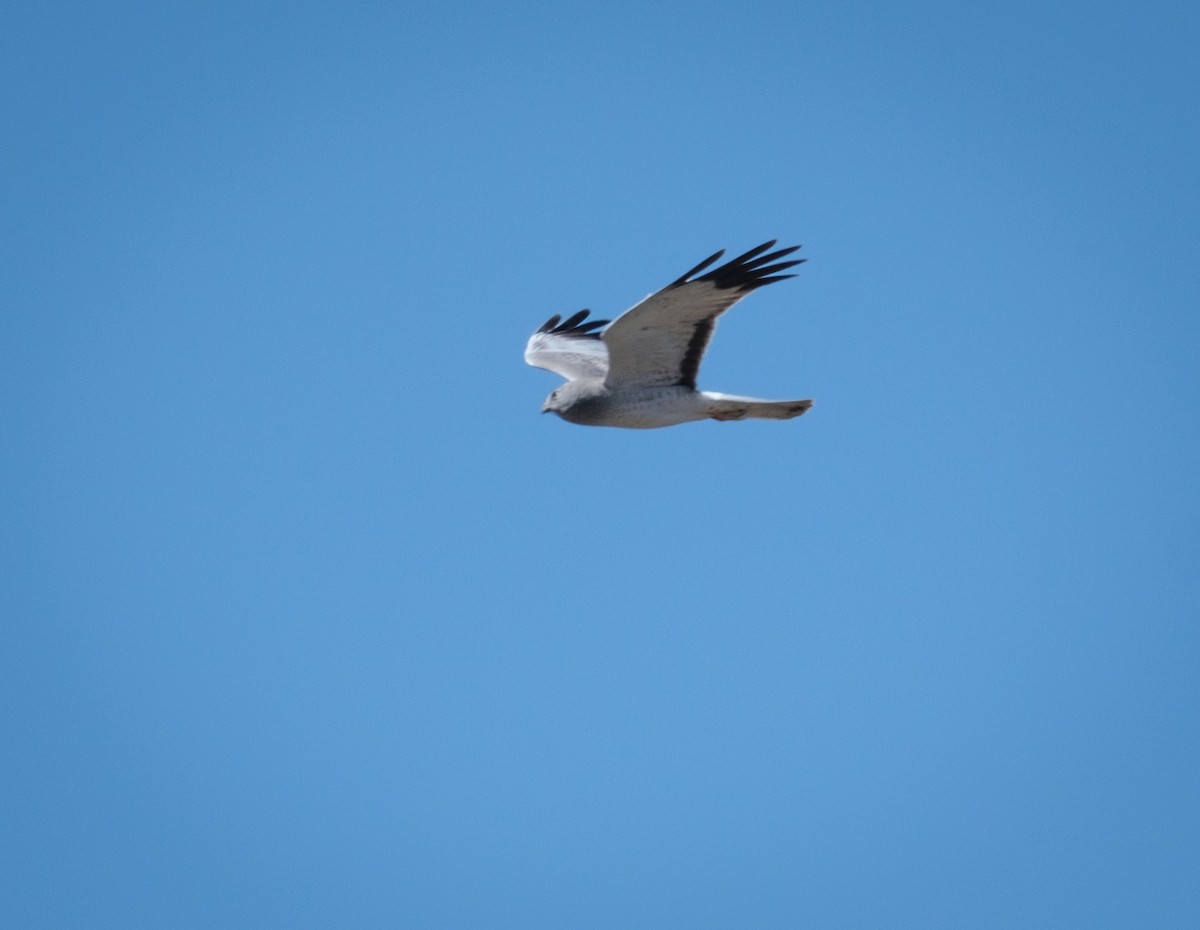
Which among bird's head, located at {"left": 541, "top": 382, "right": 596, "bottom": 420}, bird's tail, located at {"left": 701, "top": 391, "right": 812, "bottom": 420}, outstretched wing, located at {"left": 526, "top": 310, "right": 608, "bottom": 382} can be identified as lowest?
bird's tail, located at {"left": 701, "top": 391, "right": 812, "bottom": 420}

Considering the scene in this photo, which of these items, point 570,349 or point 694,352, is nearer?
point 694,352

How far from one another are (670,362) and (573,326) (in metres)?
4.44

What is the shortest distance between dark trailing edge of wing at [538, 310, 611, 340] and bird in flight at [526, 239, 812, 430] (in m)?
3.17

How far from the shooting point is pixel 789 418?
40.9 ft

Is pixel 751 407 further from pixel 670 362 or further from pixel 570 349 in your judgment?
pixel 570 349

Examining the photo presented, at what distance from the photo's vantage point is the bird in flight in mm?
11625

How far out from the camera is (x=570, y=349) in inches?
616

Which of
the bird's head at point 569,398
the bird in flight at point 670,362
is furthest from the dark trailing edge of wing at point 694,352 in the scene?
the bird's head at point 569,398

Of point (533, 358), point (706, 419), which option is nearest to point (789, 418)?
point (706, 419)

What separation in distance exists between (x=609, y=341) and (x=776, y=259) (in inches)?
63.1

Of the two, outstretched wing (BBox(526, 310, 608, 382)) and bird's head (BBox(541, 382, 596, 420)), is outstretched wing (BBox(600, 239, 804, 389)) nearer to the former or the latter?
bird's head (BBox(541, 382, 596, 420))

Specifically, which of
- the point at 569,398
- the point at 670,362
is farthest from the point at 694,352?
the point at 569,398

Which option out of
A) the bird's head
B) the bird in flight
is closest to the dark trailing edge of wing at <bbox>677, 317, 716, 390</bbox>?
the bird in flight

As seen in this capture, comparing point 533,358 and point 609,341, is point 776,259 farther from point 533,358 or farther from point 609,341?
point 533,358
